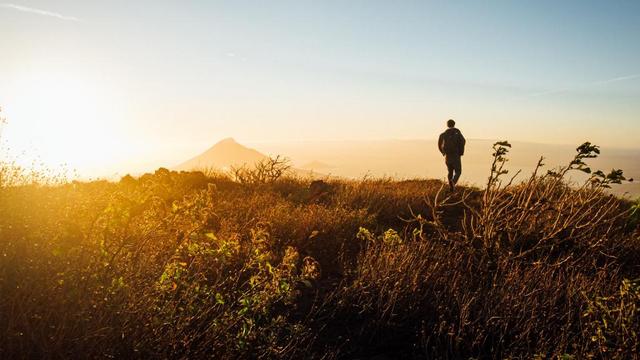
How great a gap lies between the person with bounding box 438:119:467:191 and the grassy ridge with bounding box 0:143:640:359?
18.2ft

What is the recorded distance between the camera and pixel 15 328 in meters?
2.29

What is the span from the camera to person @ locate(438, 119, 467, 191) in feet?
42.6

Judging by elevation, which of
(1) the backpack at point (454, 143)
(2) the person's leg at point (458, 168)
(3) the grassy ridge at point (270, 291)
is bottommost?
(3) the grassy ridge at point (270, 291)

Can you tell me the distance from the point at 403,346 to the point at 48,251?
10.0 ft

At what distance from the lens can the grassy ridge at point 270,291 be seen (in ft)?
8.50

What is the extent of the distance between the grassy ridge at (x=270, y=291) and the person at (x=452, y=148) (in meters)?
5.54

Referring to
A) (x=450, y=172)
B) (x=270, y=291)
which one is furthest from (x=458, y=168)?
(x=270, y=291)

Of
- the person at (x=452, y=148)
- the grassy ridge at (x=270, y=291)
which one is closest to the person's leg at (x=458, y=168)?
the person at (x=452, y=148)

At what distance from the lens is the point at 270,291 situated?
350 centimetres

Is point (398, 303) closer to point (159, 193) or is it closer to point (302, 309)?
point (302, 309)

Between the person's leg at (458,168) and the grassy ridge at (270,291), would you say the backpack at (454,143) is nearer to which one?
the person's leg at (458,168)

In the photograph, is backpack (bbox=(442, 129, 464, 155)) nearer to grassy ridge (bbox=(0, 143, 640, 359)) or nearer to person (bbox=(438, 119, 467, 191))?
person (bbox=(438, 119, 467, 191))

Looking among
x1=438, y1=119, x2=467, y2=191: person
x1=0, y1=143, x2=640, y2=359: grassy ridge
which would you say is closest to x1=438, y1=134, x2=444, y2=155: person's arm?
x1=438, y1=119, x2=467, y2=191: person

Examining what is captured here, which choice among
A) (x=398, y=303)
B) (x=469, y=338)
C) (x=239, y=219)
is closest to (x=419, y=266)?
(x=398, y=303)
